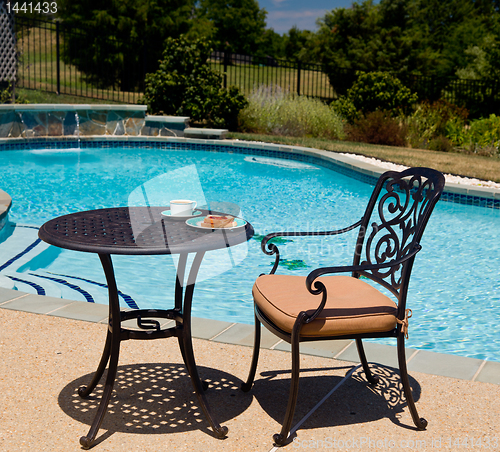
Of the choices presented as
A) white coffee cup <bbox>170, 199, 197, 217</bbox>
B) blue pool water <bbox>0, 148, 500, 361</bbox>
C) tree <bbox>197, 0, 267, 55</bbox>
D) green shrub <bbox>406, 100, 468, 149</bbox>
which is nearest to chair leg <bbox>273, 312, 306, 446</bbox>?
white coffee cup <bbox>170, 199, 197, 217</bbox>

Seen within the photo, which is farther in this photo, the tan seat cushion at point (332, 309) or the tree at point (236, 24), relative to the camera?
the tree at point (236, 24)

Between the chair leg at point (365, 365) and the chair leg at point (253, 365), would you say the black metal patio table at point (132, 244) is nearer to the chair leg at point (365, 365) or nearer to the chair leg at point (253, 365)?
the chair leg at point (253, 365)

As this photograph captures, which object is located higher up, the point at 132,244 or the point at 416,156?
the point at 416,156

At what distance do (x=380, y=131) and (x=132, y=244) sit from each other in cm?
1125

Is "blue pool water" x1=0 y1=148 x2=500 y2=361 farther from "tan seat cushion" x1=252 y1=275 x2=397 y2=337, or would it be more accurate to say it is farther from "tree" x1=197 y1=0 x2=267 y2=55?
"tree" x1=197 y1=0 x2=267 y2=55

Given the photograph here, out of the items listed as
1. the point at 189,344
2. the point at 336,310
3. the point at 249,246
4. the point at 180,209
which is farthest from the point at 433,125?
the point at 189,344

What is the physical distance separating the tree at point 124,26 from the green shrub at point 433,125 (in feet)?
38.2

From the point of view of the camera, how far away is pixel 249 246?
6059mm

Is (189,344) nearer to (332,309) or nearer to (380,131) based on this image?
(332,309)

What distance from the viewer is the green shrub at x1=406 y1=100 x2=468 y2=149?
12578mm

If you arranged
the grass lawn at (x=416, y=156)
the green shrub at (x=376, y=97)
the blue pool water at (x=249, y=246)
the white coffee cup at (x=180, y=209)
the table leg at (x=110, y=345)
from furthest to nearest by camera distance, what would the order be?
the green shrub at (x=376, y=97)
the grass lawn at (x=416, y=156)
the blue pool water at (x=249, y=246)
the white coffee cup at (x=180, y=209)
the table leg at (x=110, y=345)

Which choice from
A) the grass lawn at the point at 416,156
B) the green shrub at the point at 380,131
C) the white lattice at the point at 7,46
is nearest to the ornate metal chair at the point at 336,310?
the grass lawn at the point at 416,156

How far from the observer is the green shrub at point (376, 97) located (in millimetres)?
14078

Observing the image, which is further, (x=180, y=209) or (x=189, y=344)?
(x=180, y=209)
